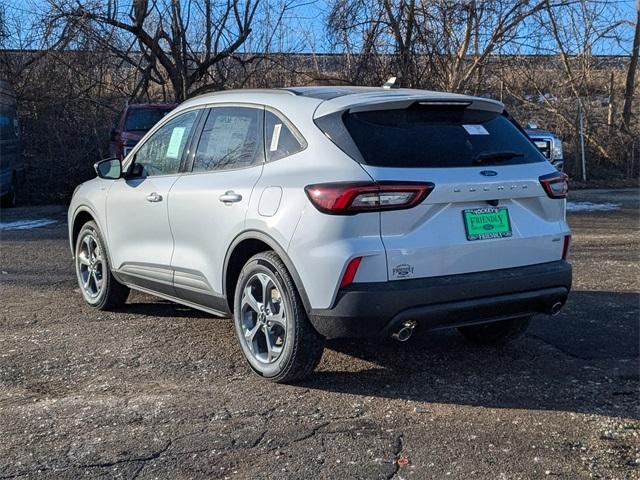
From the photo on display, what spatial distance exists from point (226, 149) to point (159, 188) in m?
0.74

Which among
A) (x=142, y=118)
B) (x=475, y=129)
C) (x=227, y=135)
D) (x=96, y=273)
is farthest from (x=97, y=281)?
(x=142, y=118)

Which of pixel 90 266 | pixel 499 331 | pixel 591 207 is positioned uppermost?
pixel 90 266

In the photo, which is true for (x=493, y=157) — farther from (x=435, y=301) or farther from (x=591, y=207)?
(x=591, y=207)

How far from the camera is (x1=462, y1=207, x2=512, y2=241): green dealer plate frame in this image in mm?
4418

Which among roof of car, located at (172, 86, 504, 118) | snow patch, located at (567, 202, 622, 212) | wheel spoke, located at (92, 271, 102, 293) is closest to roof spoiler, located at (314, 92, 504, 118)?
roof of car, located at (172, 86, 504, 118)

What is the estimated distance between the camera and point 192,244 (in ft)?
17.5

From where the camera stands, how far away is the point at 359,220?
417 centimetres

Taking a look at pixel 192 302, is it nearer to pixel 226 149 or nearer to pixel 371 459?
pixel 226 149

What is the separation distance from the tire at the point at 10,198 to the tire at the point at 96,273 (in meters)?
8.16

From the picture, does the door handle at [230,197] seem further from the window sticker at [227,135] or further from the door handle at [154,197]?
the door handle at [154,197]

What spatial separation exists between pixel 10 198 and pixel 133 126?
262 cm

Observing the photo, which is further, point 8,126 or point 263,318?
point 8,126

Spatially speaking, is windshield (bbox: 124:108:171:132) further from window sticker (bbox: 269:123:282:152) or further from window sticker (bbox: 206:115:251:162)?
window sticker (bbox: 269:123:282:152)

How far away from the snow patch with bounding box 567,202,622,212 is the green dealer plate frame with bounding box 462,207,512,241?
30.1 feet
